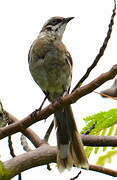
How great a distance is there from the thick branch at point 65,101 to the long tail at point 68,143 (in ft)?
2.43

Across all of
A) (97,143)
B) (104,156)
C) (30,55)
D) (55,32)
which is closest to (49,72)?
(30,55)

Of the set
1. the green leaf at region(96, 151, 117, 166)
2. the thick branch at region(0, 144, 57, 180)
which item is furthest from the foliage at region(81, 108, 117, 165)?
the thick branch at region(0, 144, 57, 180)

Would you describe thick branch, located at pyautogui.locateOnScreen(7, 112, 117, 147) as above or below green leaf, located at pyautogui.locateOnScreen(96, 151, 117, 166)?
above

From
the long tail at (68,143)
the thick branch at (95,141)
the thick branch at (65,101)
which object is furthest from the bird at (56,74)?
the thick branch at (65,101)

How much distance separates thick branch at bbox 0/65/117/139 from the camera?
7.62 ft

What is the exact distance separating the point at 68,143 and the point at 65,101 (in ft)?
5.67

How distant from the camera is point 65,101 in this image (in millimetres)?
2586

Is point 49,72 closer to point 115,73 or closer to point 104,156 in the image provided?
point 104,156

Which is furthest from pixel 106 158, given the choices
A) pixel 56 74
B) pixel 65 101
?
pixel 56 74

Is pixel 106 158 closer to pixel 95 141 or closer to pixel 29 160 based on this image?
pixel 95 141

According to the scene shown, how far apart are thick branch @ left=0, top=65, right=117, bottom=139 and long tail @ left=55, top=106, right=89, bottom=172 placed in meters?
0.74

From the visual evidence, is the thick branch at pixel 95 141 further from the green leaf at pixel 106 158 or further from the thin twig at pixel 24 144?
the green leaf at pixel 106 158

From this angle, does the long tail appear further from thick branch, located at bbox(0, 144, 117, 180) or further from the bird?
thick branch, located at bbox(0, 144, 117, 180)

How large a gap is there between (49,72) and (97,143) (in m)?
1.92
